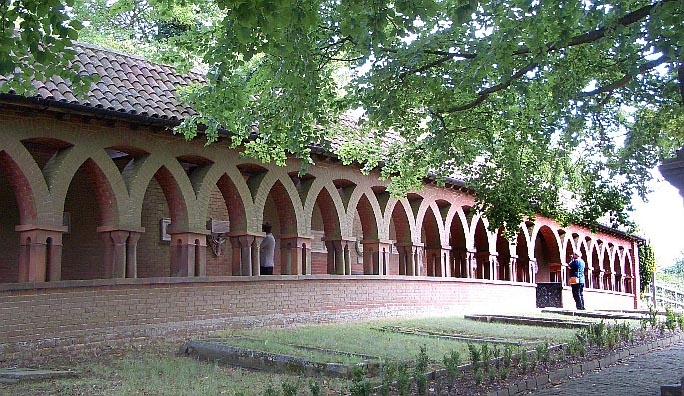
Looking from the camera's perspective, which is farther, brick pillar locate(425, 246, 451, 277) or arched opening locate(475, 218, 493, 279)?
arched opening locate(475, 218, 493, 279)

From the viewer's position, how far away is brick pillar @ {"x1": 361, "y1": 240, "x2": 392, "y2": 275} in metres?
17.6

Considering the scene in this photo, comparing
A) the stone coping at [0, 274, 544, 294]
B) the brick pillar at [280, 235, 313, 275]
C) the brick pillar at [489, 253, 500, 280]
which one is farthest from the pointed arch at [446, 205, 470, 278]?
the brick pillar at [280, 235, 313, 275]

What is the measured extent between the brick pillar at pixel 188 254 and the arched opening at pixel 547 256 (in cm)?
1597

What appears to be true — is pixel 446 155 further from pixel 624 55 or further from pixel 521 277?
pixel 521 277

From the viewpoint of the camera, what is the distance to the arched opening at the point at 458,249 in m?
21.2

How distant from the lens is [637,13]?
8.41m

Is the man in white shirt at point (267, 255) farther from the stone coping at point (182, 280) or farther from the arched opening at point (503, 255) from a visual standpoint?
the arched opening at point (503, 255)

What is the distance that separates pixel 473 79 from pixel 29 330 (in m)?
6.94

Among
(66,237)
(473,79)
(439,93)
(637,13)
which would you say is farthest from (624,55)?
(66,237)

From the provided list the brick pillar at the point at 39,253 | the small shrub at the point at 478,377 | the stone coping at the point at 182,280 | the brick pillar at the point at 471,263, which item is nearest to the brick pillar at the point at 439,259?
the stone coping at the point at 182,280

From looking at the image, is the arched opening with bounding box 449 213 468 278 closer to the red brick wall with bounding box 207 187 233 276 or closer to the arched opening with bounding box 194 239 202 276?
the red brick wall with bounding box 207 187 233 276

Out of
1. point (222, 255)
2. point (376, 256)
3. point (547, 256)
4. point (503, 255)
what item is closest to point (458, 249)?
point (503, 255)

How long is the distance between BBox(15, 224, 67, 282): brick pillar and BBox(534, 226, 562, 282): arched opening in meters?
18.8

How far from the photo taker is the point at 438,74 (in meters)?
10.8
